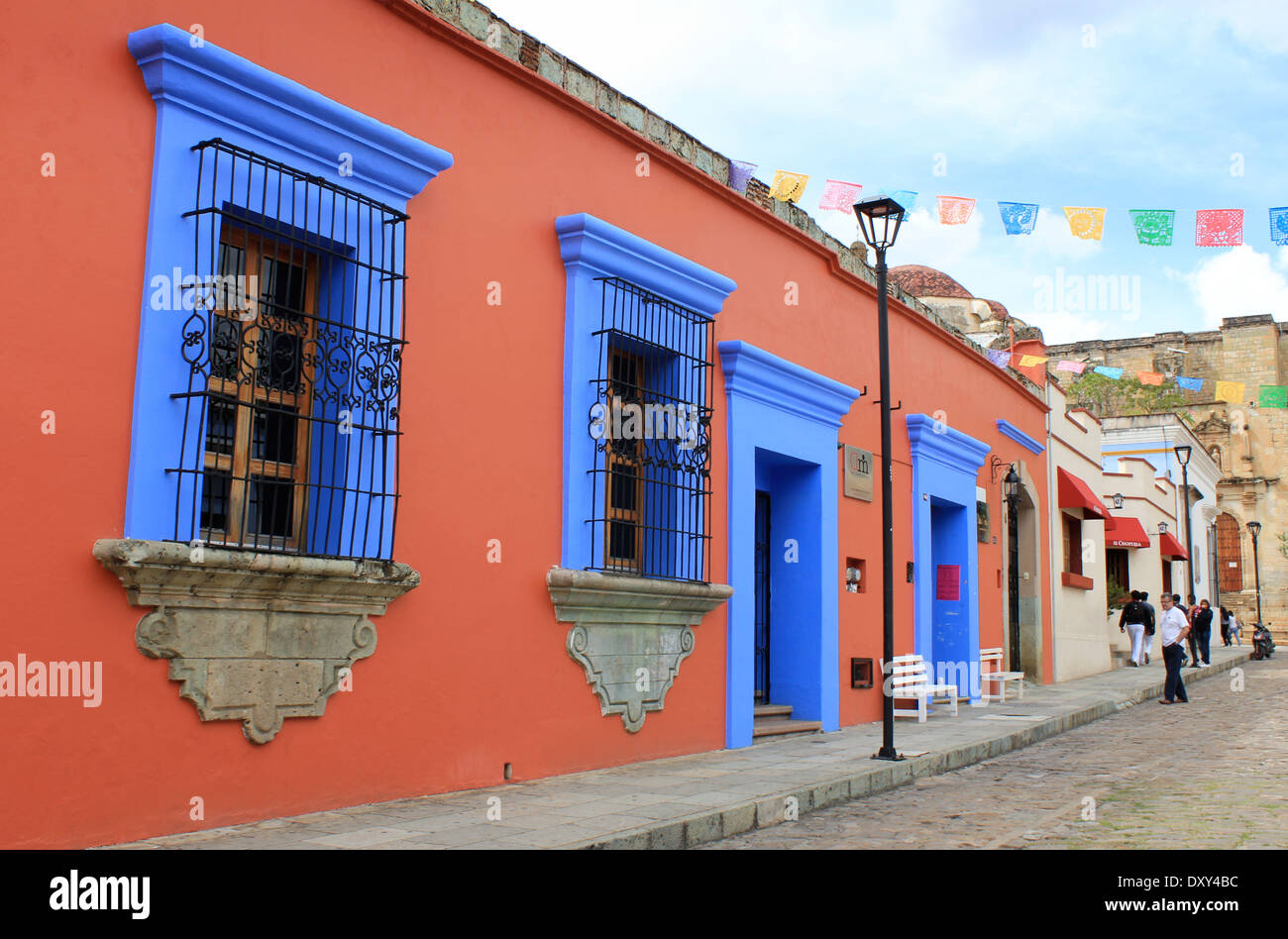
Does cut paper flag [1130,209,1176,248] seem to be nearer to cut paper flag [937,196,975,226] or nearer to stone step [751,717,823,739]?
cut paper flag [937,196,975,226]

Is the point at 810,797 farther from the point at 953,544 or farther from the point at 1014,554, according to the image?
the point at 1014,554

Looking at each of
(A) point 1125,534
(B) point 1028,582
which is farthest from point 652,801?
(A) point 1125,534

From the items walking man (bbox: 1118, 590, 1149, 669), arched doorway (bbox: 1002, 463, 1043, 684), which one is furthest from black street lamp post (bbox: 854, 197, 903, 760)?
walking man (bbox: 1118, 590, 1149, 669)

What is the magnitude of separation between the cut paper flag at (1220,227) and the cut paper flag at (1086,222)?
98cm

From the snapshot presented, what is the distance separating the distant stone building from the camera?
38.4 meters

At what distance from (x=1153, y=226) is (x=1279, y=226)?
45.9 inches

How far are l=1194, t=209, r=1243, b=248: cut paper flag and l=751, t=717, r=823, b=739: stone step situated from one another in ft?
21.0

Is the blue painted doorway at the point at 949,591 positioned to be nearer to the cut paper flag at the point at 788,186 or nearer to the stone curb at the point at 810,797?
the stone curb at the point at 810,797

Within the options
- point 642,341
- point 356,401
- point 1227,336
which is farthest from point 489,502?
point 1227,336

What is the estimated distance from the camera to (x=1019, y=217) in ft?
37.0

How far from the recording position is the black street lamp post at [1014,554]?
15723 mm

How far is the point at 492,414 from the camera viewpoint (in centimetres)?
680

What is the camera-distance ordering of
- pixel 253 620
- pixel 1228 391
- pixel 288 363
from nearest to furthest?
pixel 253 620, pixel 288 363, pixel 1228 391

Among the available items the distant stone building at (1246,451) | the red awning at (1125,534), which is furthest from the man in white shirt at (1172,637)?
the distant stone building at (1246,451)
